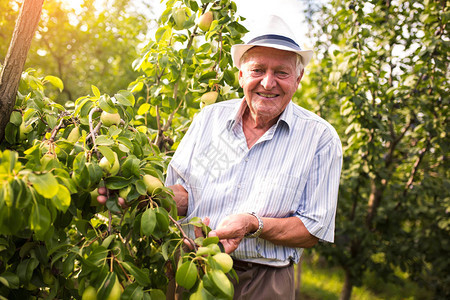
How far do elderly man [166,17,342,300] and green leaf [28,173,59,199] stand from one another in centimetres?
70

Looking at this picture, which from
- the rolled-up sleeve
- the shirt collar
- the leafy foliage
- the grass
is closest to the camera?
the rolled-up sleeve

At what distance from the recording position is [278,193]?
155 centimetres

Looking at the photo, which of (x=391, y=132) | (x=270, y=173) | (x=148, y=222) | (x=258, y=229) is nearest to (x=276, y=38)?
(x=270, y=173)

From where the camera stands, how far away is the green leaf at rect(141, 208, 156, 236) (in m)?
1.18

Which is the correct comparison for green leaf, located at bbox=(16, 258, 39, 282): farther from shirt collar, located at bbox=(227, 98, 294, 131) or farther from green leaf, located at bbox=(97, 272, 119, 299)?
shirt collar, located at bbox=(227, 98, 294, 131)

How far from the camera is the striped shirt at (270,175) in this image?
5.09 feet

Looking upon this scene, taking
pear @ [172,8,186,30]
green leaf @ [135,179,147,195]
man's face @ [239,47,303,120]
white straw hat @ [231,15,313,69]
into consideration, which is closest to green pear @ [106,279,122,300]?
green leaf @ [135,179,147,195]

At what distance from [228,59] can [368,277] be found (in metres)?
5.15

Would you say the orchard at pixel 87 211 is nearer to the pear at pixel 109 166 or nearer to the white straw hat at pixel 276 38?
the pear at pixel 109 166

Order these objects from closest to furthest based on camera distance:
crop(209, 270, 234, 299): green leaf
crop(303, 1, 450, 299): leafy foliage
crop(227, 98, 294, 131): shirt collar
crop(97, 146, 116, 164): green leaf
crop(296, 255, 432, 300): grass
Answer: crop(209, 270, 234, 299): green leaf
crop(97, 146, 116, 164): green leaf
crop(227, 98, 294, 131): shirt collar
crop(303, 1, 450, 299): leafy foliage
crop(296, 255, 432, 300): grass

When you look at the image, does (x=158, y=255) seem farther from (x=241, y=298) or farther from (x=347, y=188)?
(x=347, y=188)

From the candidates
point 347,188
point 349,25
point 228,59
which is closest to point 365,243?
point 347,188

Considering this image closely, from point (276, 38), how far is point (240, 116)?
352 millimetres

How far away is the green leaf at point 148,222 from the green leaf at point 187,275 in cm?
15
